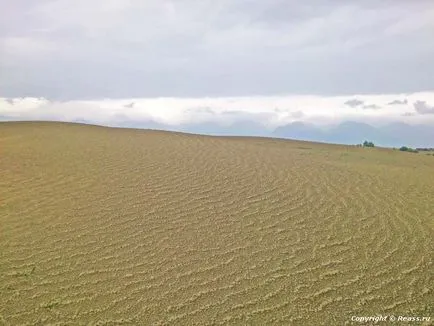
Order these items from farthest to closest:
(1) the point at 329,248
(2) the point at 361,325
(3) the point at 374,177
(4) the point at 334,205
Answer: (3) the point at 374,177
(4) the point at 334,205
(1) the point at 329,248
(2) the point at 361,325

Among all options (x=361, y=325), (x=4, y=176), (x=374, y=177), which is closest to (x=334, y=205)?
(x=374, y=177)

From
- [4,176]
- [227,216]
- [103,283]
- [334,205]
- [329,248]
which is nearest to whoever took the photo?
[103,283]

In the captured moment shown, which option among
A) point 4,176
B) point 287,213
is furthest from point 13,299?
point 4,176

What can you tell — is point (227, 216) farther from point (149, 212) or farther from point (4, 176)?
point (4, 176)

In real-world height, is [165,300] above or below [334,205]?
below

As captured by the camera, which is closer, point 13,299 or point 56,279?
point 13,299

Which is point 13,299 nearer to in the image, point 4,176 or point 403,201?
point 4,176
